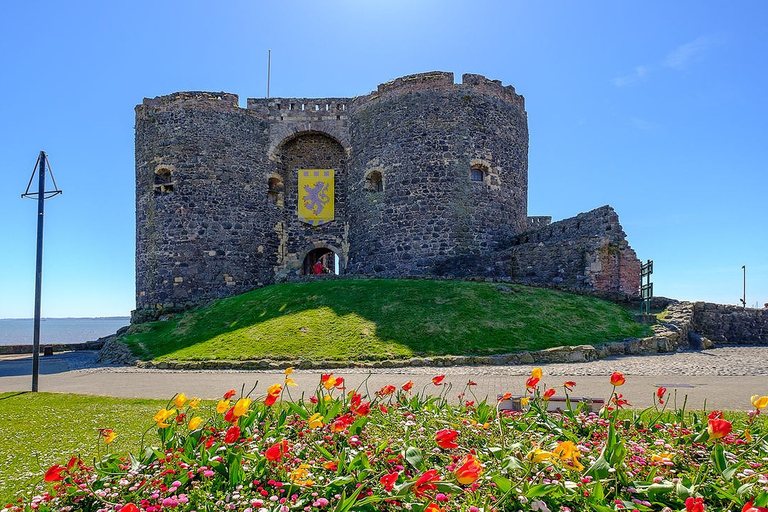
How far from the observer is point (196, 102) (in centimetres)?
2659

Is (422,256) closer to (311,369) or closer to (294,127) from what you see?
(294,127)

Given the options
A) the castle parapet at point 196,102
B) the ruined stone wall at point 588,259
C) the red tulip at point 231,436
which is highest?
the castle parapet at point 196,102

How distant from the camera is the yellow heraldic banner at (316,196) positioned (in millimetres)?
28641

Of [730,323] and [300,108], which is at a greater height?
[300,108]

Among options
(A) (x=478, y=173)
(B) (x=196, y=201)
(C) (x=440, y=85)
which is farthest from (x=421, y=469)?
(B) (x=196, y=201)

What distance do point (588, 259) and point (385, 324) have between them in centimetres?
889

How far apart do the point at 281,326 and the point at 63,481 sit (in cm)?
1250

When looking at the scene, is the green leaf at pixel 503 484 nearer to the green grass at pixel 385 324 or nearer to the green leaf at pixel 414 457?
the green leaf at pixel 414 457

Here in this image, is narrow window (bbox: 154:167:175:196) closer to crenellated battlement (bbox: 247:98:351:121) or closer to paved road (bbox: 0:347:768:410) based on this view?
crenellated battlement (bbox: 247:98:351:121)

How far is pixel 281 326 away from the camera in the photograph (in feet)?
53.9

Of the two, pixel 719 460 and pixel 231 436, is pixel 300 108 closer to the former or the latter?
pixel 231 436

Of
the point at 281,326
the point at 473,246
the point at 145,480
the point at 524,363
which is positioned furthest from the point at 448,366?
the point at 473,246

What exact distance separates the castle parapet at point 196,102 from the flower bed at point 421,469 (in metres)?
24.2

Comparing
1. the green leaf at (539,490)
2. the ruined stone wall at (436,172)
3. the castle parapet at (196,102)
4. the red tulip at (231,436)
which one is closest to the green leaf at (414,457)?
the green leaf at (539,490)
